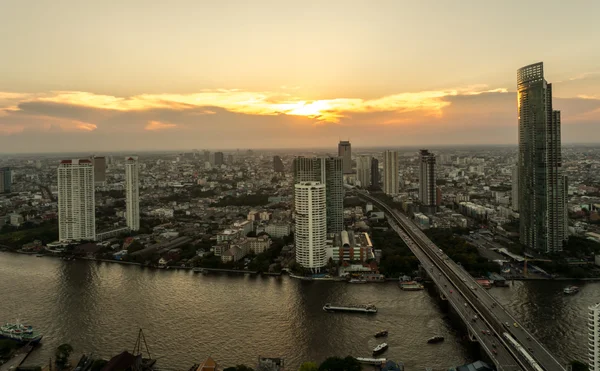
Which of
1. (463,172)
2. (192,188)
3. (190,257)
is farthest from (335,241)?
(463,172)

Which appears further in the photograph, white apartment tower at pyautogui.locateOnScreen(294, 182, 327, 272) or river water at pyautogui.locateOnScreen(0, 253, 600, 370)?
white apartment tower at pyautogui.locateOnScreen(294, 182, 327, 272)

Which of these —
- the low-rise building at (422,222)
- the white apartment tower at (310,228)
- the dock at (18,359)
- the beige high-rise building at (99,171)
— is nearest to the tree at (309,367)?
the dock at (18,359)

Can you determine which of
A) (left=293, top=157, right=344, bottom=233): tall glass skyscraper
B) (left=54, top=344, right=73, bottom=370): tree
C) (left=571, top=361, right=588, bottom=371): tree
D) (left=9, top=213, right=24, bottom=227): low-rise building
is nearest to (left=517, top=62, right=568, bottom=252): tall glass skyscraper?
(left=293, top=157, right=344, bottom=233): tall glass skyscraper

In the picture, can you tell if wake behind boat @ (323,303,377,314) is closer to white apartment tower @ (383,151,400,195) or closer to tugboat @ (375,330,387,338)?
tugboat @ (375,330,387,338)

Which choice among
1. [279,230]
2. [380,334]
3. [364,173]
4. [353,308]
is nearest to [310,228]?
[353,308]

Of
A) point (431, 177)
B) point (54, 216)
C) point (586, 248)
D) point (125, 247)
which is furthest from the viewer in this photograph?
point (431, 177)

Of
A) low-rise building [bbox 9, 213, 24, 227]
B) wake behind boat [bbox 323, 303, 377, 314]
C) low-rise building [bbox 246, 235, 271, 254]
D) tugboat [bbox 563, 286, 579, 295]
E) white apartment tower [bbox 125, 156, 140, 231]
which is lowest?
wake behind boat [bbox 323, 303, 377, 314]

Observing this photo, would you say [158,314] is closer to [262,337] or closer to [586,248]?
[262,337]

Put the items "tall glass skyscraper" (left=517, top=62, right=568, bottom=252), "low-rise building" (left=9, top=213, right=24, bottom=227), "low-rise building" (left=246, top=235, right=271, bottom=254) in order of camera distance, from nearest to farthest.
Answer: "tall glass skyscraper" (left=517, top=62, right=568, bottom=252), "low-rise building" (left=246, top=235, right=271, bottom=254), "low-rise building" (left=9, top=213, right=24, bottom=227)
